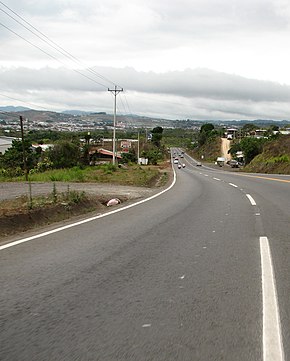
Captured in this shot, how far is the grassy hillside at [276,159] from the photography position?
50531mm

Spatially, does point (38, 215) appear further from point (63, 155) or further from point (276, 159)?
point (63, 155)

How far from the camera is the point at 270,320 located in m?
4.14

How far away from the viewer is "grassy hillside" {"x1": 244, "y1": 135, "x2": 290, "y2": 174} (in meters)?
50.5

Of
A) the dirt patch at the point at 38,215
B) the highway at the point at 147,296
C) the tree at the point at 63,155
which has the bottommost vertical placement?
the tree at the point at 63,155

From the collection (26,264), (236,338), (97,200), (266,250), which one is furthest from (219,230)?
(97,200)

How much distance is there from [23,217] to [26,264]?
4.22 metres

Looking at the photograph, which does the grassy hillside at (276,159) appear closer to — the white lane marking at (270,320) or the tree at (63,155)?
the tree at (63,155)

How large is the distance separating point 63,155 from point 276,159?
30072 mm

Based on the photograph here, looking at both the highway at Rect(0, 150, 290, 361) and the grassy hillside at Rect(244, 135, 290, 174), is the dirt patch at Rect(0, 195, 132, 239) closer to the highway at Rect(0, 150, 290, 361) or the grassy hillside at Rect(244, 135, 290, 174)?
the highway at Rect(0, 150, 290, 361)

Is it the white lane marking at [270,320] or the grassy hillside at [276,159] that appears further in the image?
the grassy hillside at [276,159]

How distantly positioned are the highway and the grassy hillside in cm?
4212

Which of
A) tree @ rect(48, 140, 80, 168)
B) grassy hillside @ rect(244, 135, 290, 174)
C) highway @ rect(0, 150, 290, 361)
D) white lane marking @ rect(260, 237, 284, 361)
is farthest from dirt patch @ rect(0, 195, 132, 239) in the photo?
tree @ rect(48, 140, 80, 168)

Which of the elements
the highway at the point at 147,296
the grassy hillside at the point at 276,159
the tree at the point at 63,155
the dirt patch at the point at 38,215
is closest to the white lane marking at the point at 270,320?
the highway at the point at 147,296

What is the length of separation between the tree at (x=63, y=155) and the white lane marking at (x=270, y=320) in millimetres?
55363
